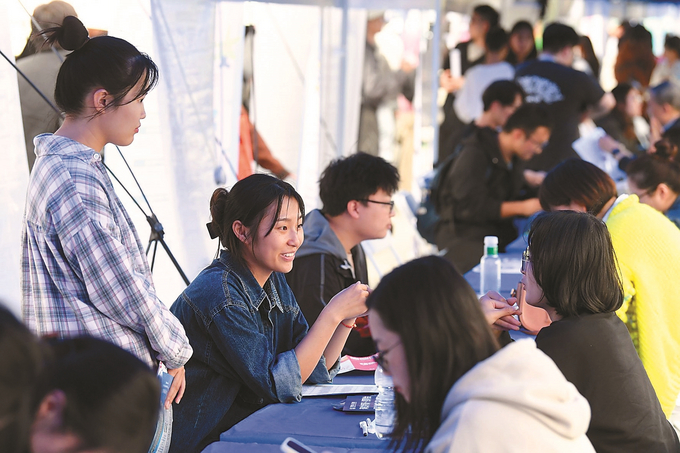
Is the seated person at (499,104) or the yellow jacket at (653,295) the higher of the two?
the seated person at (499,104)

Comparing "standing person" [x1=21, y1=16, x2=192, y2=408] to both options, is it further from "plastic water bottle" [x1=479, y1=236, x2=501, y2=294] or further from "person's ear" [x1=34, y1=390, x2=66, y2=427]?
"plastic water bottle" [x1=479, y1=236, x2=501, y2=294]

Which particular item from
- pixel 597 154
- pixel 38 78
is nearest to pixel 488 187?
pixel 597 154

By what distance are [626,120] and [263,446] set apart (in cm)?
542

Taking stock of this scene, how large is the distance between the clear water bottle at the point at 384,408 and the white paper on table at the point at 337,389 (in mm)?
70

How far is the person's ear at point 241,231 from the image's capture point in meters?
2.03

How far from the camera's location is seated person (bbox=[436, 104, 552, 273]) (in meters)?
4.34

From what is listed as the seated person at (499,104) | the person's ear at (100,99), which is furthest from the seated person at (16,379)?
the seated person at (499,104)

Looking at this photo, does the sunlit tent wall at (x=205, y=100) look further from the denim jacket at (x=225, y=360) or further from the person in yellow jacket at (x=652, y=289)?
the person in yellow jacket at (x=652, y=289)

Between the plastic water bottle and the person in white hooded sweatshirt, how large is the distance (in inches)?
75.3

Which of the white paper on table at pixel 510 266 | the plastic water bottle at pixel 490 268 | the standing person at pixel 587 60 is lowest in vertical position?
the white paper on table at pixel 510 266

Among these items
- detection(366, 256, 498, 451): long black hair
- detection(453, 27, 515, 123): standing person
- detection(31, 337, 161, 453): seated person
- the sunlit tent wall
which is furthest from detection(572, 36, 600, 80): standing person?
detection(31, 337, 161, 453): seated person

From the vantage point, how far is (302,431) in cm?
168

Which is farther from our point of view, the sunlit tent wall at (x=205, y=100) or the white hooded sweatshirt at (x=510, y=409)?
the sunlit tent wall at (x=205, y=100)

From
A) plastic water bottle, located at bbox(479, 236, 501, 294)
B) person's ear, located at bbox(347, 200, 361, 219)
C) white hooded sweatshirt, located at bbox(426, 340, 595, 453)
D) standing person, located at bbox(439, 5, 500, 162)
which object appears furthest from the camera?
standing person, located at bbox(439, 5, 500, 162)
